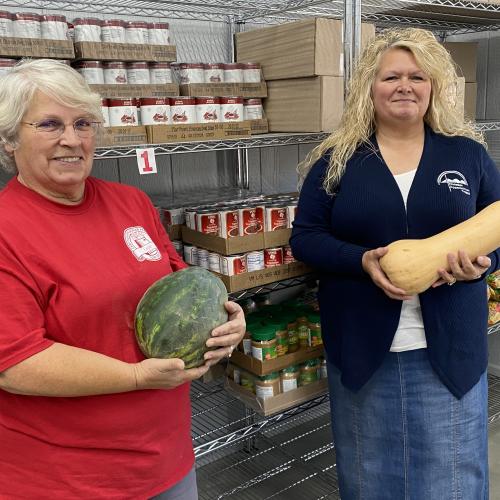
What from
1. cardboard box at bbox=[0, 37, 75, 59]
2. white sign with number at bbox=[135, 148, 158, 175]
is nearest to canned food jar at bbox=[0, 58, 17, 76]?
cardboard box at bbox=[0, 37, 75, 59]

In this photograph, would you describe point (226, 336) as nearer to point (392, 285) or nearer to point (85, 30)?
point (392, 285)

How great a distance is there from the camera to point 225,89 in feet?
6.15

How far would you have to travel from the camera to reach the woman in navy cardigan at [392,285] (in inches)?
55.7

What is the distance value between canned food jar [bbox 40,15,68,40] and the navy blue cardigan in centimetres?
78

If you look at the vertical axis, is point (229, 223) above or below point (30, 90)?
below

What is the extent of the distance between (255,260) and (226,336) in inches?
25.3

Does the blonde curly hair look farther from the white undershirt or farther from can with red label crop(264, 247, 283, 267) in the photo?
can with red label crop(264, 247, 283, 267)

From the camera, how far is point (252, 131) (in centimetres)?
196

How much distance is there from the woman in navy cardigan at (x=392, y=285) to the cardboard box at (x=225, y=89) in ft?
A: 1.56

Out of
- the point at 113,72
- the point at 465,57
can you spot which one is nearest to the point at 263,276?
the point at 113,72

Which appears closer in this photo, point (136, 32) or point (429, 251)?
point (429, 251)

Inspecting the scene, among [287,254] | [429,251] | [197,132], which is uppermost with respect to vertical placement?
[197,132]

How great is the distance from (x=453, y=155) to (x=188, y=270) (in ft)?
2.59

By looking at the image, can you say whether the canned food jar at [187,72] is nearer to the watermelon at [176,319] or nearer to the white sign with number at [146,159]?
the white sign with number at [146,159]
